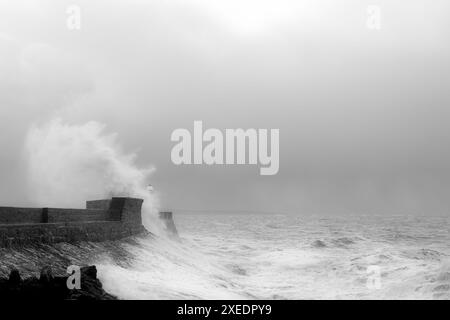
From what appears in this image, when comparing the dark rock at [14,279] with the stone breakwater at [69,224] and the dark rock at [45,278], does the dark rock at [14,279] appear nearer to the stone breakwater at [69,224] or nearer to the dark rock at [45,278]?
the dark rock at [45,278]

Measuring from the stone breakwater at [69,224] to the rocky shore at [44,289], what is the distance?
2.48m

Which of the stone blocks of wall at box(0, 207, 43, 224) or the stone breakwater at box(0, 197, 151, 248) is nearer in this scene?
the stone breakwater at box(0, 197, 151, 248)

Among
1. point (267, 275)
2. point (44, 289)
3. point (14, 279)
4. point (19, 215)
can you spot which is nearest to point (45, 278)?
point (44, 289)

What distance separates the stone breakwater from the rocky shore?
2.48 meters

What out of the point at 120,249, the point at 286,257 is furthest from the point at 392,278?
the point at 120,249

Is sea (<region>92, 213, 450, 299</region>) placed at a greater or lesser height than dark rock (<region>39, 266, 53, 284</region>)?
lesser

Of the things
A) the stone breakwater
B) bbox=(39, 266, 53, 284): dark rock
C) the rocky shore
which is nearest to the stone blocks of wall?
the stone breakwater

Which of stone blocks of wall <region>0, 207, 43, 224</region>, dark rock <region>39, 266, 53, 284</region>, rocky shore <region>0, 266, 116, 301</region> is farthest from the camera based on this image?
stone blocks of wall <region>0, 207, 43, 224</region>

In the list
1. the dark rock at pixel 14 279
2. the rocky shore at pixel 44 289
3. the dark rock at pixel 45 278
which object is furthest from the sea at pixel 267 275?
the dark rock at pixel 14 279

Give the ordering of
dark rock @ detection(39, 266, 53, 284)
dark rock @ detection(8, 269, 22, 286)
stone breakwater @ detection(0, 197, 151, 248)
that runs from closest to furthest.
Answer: dark rock @ detection(8, 269, 22, 286) → dark rock @ detection(39, 266, 53, 284) → stone breakwater @ detection(0, 197, 151, 248)

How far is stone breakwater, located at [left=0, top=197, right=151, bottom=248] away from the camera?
33.6 feet

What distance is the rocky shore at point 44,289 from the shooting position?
7109 millimetres

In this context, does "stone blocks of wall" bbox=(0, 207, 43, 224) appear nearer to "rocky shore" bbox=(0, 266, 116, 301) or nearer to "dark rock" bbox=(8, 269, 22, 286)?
"rocky shore" bbox=(0, 266, 116, 301)
